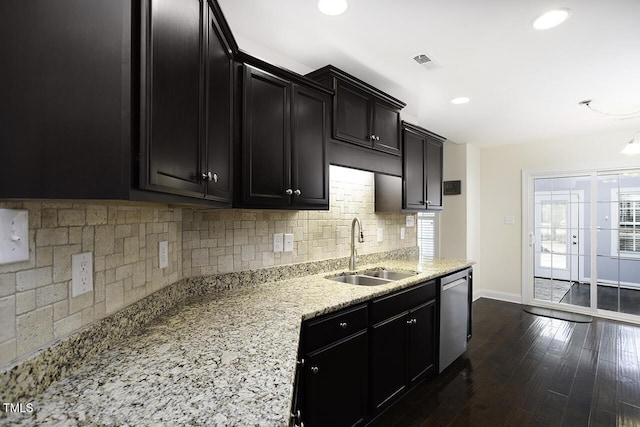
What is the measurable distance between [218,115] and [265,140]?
442mm

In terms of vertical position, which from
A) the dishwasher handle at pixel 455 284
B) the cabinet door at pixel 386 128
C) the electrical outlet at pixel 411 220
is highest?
the cabinet door at pixel 386 128

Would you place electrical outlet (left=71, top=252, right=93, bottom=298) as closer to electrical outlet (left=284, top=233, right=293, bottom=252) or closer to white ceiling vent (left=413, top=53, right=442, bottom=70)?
electrical outlet (left=284, top=233, right=293, bottom=252)

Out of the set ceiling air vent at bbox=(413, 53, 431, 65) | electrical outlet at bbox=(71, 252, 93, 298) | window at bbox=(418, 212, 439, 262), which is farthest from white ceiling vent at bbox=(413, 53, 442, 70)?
window at bbox=(418, 212, 439, 262)

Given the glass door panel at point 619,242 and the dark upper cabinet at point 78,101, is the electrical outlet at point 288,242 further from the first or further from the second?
the glass door panel at point 619,242

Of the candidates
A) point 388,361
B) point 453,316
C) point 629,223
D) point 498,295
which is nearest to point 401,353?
point 388,361

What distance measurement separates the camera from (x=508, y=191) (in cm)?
504

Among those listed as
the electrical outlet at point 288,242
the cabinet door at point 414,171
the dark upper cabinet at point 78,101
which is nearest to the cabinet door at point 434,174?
the cabinet door at point 414,171

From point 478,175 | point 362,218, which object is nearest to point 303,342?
point 362,218

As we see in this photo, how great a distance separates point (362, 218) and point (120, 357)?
2.26 m

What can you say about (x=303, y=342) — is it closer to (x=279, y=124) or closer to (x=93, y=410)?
(x=93, y=410)

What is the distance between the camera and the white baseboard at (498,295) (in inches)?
195

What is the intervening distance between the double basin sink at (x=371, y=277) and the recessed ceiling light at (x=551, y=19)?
1822 mm

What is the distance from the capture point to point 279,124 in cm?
185

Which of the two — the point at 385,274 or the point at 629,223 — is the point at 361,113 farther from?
the point at 629,223
